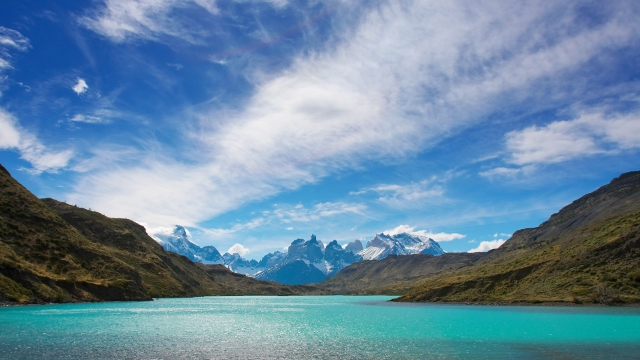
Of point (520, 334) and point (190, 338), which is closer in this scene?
point (190, 338)

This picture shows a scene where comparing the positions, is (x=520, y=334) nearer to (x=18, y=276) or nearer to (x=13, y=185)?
(x=18, y=276)

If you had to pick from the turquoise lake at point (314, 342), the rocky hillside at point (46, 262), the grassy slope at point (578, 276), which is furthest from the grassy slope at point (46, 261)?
the grassy slope at point (578, 276)

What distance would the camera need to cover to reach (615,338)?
183ft

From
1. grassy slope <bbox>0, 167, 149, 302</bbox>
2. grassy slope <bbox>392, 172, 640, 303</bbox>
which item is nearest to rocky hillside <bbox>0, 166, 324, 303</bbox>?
grassy slope <bbox>0, 167, 149, 302</bbox>

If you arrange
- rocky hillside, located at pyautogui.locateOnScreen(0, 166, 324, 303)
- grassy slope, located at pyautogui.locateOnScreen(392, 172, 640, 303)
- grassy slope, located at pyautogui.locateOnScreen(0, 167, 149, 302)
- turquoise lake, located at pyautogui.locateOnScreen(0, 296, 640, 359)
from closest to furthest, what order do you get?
1. turquoise lake, located at pyautogui.locateOnScreen(0, 296, 640, 359)
2. rocky hillside, located at pyautogui.locateOnScreen(0, 166, 324, 303)
3. grassy slope, located at pyautogui.locateOnScreen(0, 167, 149, 302)
4. grassy slope, located at pyautogui.locateOnScreen(392, 172, 640, 303)

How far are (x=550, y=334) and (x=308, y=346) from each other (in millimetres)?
38174

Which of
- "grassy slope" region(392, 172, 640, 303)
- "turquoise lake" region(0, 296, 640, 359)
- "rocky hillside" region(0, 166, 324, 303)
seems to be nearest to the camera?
"turquoise lake" region(0, 296, 640, 359)

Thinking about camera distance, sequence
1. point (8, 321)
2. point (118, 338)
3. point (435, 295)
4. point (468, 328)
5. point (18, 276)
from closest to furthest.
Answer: point (118, 338) < point (8, 321) < point (468, 328) < point (18, 276) < point (435, 295)

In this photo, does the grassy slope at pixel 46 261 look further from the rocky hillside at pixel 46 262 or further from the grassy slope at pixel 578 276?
the grassy slope at pixel 578 276

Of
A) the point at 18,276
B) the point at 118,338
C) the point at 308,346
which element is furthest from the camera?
the point at 18,276

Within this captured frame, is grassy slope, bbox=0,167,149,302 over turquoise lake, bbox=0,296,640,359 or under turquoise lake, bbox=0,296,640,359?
over

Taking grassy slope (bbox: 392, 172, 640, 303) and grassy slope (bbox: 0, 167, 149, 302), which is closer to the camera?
grassy slope (bbox: 0, 167, 149, 302)

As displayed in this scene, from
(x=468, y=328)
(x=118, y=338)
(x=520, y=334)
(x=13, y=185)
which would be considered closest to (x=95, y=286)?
(x=13, y=185)

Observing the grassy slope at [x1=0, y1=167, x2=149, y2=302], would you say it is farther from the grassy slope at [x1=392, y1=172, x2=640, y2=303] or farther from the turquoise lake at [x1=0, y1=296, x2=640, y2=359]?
the grassy slope at [x1=392, y1=172, x2=640, y2=303]
